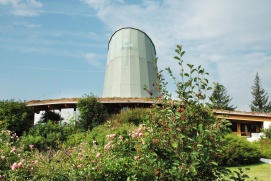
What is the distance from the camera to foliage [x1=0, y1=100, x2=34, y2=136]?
18.6m

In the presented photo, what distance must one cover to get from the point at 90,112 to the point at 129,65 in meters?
9.04

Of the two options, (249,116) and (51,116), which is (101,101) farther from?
(249,116)

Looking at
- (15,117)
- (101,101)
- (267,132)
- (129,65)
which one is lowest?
(267,132)

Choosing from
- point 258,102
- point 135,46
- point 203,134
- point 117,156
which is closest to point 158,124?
point 203,134

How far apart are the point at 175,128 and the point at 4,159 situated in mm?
3695

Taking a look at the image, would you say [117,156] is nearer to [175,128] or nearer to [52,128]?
[175,128]

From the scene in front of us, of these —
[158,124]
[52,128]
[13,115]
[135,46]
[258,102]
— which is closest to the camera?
[158,124]

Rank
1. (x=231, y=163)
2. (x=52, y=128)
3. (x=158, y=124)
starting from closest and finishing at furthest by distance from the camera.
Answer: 1. (x=158, y=124)
2. (x=231, y=163)
3. (x=52, y=128)

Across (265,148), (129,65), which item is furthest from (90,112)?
(265,148)

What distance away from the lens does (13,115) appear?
A: 1892 cm

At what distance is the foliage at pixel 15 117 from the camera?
732 inches

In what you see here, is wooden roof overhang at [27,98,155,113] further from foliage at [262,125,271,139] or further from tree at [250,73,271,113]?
tree at [250,73,271,113]

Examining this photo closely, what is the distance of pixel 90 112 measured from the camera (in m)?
19.4

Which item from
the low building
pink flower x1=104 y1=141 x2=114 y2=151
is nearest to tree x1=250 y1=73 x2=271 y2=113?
the low building
